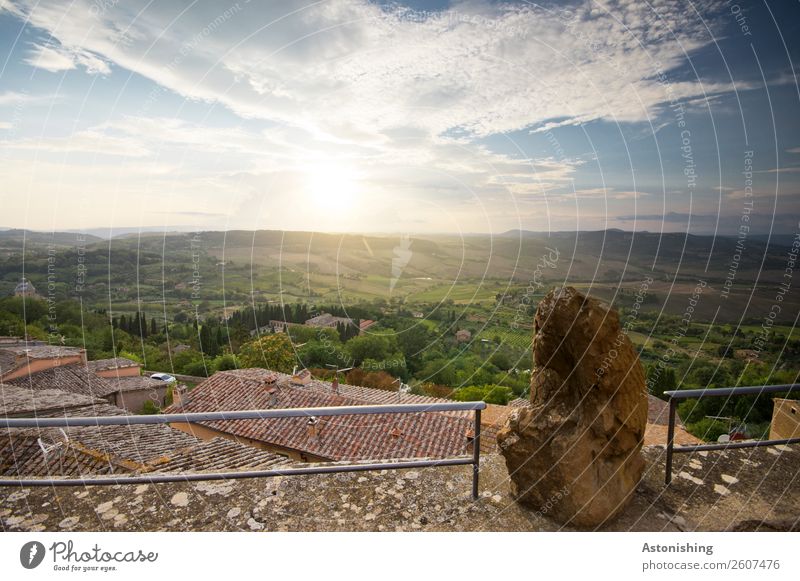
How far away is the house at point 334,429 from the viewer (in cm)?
1469

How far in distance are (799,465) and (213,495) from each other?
5249 millimetres

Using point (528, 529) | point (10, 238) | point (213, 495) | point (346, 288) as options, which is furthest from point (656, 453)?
point (10, 238)

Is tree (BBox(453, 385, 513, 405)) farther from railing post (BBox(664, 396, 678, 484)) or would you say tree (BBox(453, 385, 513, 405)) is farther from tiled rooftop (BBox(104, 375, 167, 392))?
tiled rooftop (BBox(104, 375, 167, 392))

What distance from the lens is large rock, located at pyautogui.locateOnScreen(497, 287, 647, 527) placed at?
303cm

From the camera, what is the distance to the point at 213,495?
3.41 meters

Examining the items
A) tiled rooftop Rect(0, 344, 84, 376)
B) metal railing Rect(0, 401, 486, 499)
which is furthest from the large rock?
tiled rooftop Rect(0, 344, 84, 376)

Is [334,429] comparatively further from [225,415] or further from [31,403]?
[225,415]

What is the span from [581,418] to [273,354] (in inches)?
1416

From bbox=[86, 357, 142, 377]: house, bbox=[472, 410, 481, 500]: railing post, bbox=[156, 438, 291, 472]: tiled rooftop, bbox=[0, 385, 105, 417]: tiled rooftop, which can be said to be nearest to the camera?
bbox=[472, 410, 481, 500]: railing post

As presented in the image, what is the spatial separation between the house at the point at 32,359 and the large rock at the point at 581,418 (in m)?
23.2

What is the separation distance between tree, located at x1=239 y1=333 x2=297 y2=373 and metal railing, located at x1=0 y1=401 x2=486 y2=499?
29.5m

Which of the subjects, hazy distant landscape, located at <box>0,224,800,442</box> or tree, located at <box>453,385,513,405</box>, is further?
tree, located at <box>453,385,513,405</box>

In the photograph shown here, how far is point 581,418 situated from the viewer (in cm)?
309

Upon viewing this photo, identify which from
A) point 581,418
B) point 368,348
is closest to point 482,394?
point 368,348
